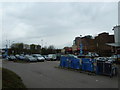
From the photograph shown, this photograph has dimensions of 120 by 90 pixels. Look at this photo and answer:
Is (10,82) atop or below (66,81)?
atop

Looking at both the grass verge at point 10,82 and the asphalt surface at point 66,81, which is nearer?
the grass verge at point 10,82

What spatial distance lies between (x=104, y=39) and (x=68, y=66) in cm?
5722

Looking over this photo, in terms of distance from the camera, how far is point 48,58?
132ft

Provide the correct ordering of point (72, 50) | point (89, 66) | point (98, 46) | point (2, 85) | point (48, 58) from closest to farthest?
point (2, 85)
point (89, 66)
point (48, 58)
point (98, 46)
point (72, 50)

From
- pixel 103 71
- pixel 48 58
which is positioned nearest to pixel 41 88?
pixel 103 71

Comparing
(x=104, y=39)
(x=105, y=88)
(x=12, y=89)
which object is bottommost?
(x=105, y=88)

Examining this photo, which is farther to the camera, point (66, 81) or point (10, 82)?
point (66, 81)

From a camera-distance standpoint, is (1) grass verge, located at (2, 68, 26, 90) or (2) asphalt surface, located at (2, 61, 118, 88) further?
(2) asphalt surface, located at (2, 61, 118, 88)

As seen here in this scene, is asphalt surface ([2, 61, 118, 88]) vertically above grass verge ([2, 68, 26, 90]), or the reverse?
grass verge ([2, 68, 26, 90])

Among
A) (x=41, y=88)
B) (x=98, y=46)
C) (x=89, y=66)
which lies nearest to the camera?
(x=41, y=88)

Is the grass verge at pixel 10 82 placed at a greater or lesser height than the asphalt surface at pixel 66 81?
greater

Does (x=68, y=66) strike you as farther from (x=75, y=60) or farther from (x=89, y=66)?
(x=89, y=66)

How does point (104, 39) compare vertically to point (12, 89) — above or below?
above

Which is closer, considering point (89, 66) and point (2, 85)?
point (2, 85)
